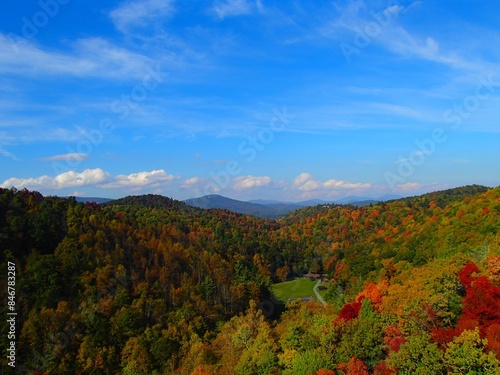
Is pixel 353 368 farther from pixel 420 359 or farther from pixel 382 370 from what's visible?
pixel 420 359

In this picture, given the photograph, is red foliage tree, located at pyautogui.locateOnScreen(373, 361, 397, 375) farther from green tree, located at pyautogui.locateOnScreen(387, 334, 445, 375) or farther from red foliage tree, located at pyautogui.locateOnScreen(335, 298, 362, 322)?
red foliage tree, located at pyautogui.locateOnScreen(335, 298, 362, 322)

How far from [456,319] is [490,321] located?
3668mm

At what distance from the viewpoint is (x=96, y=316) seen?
164 feet

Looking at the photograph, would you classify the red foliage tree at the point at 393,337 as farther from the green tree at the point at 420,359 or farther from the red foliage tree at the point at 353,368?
the green tree at the point at 420,359

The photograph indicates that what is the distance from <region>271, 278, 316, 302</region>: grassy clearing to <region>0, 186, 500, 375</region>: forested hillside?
6.62m

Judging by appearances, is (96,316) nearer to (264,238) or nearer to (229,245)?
(229,245)

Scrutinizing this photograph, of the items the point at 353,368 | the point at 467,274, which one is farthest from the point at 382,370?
the point at 467,274

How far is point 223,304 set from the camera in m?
71.2

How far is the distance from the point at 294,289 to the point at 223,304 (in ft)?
103

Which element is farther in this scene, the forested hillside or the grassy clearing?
the grassy clearing

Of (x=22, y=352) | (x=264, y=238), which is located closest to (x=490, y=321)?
(x=22, y=352)

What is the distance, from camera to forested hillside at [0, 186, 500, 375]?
27266 millimetres

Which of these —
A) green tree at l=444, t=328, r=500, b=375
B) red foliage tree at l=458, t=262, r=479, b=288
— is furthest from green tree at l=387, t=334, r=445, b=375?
red foliage tree at l=458, t=262, r=479, b=288

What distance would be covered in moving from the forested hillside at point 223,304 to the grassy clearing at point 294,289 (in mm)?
6621
